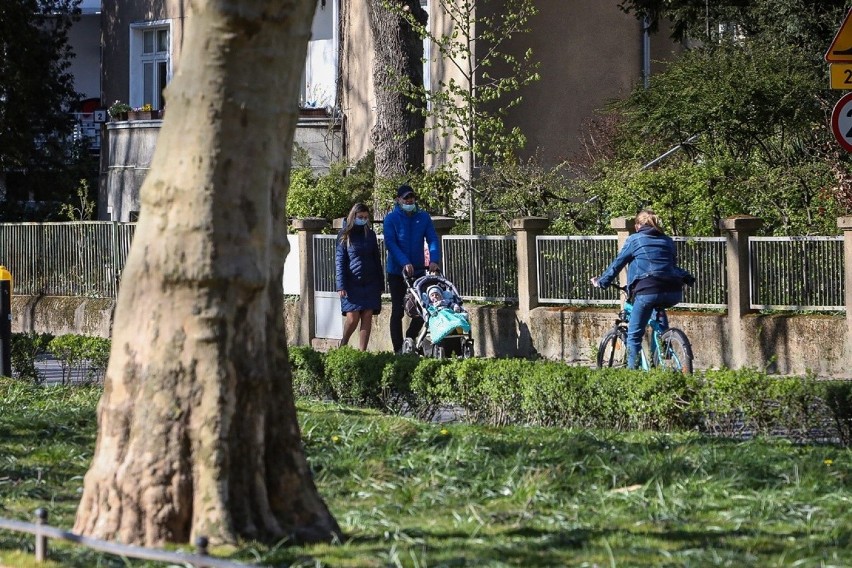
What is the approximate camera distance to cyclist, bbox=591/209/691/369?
44.7 feet

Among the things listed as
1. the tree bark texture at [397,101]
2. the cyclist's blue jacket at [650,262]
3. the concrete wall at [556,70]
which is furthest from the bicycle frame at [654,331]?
the concrete wall at [556,70]

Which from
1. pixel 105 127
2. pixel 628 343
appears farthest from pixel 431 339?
pixel 105 127

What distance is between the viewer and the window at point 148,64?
32.5 m

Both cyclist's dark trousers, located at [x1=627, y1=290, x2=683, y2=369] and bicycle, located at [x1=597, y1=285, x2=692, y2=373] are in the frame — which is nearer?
bicycle, located at [x1=597, y1=285, x2=692, y2=373]

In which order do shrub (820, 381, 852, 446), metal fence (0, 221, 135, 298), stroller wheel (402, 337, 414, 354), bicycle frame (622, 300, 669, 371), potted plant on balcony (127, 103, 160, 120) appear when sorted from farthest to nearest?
potted plant on balcony (127, 103, 160, 120)
metal fence (0, 221, 135, 298)
stroller wheel (402, 337, 414, 354)
bicycle frame (622, 300, 669, 371)
shrub (820, 381, 852, 446)

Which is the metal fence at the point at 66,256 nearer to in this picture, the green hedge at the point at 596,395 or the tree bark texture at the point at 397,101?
the tree bark texture at the point at 397,101

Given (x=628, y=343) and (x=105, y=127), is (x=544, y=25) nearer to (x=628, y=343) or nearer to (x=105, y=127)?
(x=105, y=127)

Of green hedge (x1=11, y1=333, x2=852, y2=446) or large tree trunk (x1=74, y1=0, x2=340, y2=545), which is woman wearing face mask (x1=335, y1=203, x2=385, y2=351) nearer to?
→ green hedge (x1=11, y1=333, x2=852, y2=446)

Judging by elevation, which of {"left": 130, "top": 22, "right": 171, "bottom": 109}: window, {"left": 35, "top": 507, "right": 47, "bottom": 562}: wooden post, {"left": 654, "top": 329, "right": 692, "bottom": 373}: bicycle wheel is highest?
{"left": 130, "top": 22, "right": 171, "bottom": 109}: window

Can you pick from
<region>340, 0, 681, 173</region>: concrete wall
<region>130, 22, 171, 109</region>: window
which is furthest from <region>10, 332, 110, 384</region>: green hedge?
<region>130, 22, 171, 109</region>: window

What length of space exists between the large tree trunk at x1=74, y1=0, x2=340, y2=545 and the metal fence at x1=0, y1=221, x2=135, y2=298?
56.5 ft

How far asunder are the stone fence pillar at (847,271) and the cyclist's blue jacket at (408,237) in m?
4.36

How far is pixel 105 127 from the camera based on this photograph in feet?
102

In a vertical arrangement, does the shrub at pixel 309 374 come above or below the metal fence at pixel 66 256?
below
